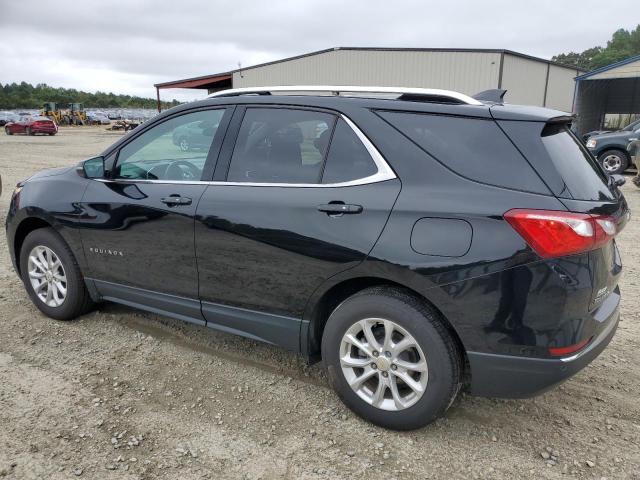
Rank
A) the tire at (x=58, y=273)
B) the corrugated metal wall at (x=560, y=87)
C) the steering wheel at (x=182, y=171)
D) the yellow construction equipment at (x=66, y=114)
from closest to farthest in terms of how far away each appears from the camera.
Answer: the steering wheel at (x=182, y=171)
the tire at (x=58, y=273)
the corrugated metal wall at (x=560, y=87)
the yellow construction equipment at (x=66, y=114)

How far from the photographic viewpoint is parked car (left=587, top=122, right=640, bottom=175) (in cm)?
1405

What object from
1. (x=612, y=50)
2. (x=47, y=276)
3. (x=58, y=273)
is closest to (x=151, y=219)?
(x=58, y=273)

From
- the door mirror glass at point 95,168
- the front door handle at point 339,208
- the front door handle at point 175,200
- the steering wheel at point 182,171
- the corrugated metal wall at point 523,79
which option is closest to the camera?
the front door handle at point 339,208

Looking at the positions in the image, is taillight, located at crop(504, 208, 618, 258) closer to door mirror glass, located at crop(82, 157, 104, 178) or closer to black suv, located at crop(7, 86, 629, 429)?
black suv, located at crop(7, 86, 629, 429)

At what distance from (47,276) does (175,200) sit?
5.13 feet

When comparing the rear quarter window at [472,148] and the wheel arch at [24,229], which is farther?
the wheel arch at [24,229]

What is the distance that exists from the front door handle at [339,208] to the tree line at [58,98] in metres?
79.1

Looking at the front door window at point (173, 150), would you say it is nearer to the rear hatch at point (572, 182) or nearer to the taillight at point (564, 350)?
the rear hatch at point (572, 182)

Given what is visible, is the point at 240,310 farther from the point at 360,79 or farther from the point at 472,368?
the point at 360,79

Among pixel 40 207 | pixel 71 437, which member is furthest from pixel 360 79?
pixel 71 437

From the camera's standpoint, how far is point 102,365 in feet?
11.4

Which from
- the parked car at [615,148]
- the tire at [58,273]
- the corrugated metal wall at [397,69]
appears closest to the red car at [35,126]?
the corrugated metal wall at [397,69]

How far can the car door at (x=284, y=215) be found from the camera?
267 cm

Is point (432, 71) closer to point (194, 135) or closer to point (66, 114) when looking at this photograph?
point (194, 135)
